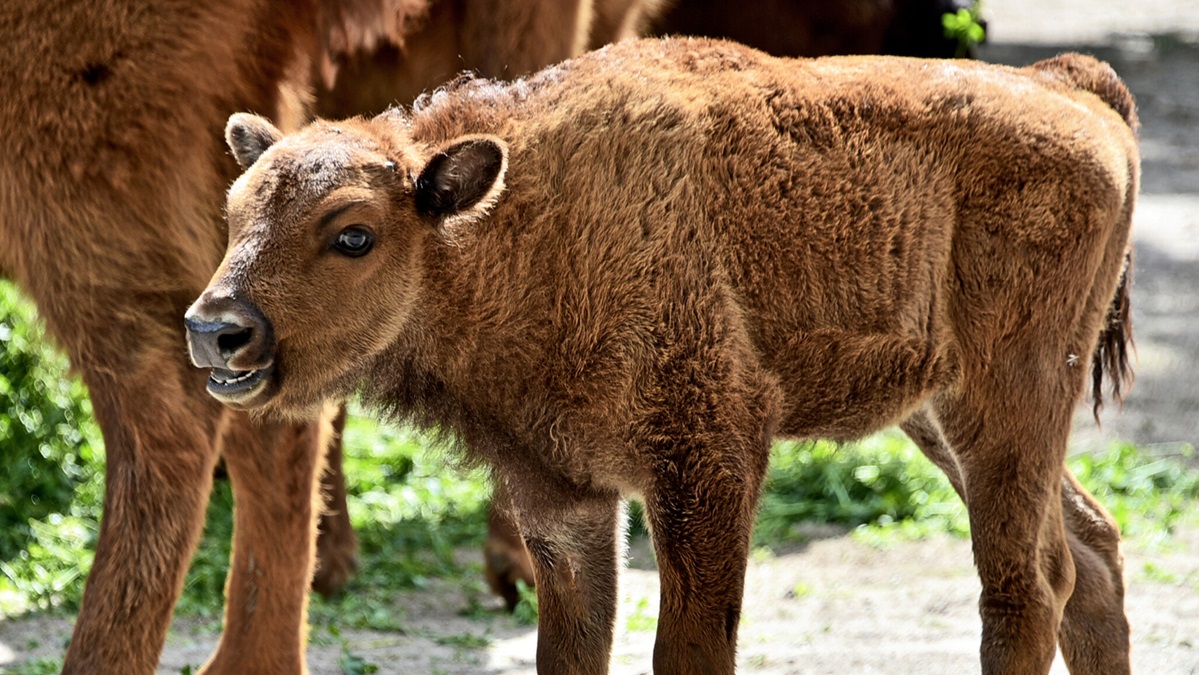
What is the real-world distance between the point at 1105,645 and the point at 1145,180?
26.0ft

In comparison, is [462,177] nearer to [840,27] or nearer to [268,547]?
[268,547]

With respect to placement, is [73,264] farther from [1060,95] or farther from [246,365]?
[1060,95]

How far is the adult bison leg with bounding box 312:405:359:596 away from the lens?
658 cm

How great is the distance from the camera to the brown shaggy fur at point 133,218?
15.2 feet

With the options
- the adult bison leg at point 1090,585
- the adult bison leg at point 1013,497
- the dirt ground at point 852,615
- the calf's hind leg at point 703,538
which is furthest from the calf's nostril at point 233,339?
the adult bison leg at point 1090,585

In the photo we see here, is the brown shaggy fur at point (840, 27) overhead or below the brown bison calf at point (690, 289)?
overhead

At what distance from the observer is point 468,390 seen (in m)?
4.13

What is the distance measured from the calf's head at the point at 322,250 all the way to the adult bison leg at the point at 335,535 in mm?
2628

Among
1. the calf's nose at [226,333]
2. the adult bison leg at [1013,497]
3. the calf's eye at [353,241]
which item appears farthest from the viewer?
the adult bison leg at [1013,497]

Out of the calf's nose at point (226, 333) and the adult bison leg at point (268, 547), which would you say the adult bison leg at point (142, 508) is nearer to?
the adult bison leg at point (268, 547)

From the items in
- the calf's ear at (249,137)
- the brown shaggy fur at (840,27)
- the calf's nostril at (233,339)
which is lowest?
the calf's nostril at (233,339)

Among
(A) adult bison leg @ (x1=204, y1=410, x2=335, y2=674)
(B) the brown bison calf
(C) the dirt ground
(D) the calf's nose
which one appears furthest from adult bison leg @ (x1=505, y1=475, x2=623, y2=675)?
(D) the calf's nose

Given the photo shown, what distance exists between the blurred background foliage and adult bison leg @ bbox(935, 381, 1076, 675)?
82.1 inches

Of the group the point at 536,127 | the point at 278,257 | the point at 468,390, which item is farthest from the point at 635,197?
the point at 278,257
